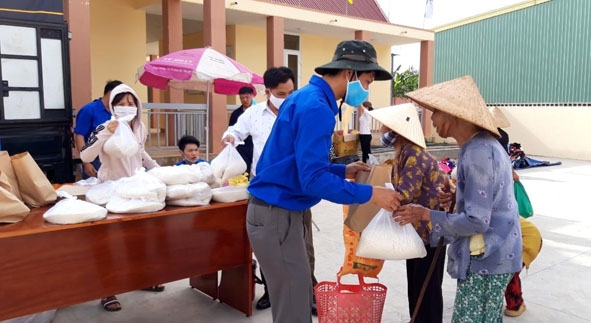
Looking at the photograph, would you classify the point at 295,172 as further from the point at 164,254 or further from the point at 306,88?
the point at 164,254

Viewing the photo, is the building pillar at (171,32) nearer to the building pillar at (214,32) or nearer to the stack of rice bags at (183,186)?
the building pillar at (214,32)

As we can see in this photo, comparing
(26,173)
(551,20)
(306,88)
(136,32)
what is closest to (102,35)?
(136,32)

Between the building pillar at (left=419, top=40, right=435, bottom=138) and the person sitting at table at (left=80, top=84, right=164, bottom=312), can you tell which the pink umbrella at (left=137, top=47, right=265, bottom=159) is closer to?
the person sitting at table at (left=80, top=84, right=164, bottom=312)

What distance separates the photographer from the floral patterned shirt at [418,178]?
8.86ft

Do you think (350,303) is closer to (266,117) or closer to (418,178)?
(418,178)

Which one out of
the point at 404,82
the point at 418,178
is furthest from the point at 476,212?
the point at 404,82

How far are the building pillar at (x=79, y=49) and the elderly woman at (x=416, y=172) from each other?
600cm

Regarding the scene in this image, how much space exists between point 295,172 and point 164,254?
1298 mm

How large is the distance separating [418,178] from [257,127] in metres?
1.50

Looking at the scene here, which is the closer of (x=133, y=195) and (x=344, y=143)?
(x=133, y=195)

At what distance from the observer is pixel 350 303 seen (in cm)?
277

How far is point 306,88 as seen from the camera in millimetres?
2289

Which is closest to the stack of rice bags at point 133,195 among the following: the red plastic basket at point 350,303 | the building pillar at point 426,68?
the red plastic basket at point 350,303

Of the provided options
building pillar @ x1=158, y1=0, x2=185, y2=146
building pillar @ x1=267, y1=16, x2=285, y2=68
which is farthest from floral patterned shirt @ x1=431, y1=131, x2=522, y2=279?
building pillar @ x1=267, y1=16, x2=285, y2=68
